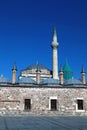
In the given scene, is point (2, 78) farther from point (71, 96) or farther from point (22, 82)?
point (71, 96)

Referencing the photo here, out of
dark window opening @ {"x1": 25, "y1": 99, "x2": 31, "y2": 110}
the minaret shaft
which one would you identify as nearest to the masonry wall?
dark window opening @ {"x1": 25, "y1": 99, "x2": 31, "y2": 110}

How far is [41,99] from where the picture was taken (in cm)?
2720

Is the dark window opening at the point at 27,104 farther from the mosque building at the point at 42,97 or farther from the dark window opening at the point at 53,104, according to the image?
the dark window opening at the point at 53,104

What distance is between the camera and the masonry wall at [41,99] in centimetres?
2669

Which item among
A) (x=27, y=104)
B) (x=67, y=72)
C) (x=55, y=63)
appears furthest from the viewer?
(x=67, y=72)

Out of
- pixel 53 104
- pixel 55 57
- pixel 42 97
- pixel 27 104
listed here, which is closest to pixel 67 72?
pixel 55 57

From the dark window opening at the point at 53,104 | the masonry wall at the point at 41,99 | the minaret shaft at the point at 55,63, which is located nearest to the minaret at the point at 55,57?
the minaret shaft at the point at 55,63

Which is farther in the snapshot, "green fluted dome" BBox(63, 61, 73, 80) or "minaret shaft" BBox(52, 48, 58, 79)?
"green fluted dome" BBox(63, 61, 73, 80)

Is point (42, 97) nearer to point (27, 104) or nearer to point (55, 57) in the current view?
point (27, 104)

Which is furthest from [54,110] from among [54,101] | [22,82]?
[22,82]

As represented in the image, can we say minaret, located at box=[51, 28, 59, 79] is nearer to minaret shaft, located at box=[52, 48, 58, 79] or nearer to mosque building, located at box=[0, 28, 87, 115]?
minaret shaft, located at box=[52, 48, 58, 79]

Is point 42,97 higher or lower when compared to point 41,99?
higher

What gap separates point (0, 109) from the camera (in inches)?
1037

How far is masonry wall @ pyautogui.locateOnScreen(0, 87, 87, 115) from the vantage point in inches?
1051
